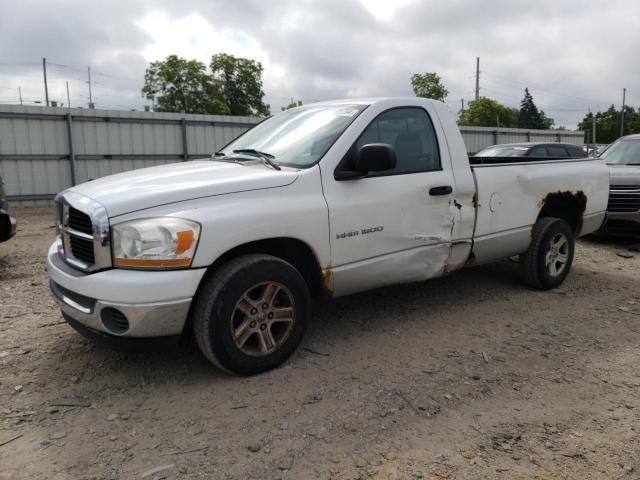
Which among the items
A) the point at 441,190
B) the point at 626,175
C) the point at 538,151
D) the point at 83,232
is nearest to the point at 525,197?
the point at 441,190

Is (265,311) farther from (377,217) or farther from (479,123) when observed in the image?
(479,123)

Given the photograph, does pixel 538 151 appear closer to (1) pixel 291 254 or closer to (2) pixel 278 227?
(1) pixel 291 254

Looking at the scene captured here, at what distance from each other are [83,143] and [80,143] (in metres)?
0.07

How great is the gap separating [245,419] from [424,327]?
6.34 feet

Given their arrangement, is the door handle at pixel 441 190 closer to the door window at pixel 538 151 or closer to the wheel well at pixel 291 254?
the wheel well at pixel 291 254

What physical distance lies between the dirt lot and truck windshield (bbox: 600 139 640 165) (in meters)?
5.08

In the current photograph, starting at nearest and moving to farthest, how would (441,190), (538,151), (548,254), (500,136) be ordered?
(441,190)
(548,254)
(538,151)
(500,136)

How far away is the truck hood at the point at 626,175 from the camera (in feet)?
25.7

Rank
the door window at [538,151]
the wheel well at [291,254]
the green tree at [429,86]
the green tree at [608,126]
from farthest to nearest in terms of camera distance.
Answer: the green tree at [608,126] → the green tree at [429,86] → the door window at [538,151] → the wheel well at [291,254]

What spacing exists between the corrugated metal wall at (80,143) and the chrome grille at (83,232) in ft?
35.1

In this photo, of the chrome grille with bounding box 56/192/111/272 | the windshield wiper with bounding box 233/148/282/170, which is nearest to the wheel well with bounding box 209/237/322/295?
the windshield wiper with bounding box 233/148/282/170

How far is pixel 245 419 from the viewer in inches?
114

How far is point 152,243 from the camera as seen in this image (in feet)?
9.57

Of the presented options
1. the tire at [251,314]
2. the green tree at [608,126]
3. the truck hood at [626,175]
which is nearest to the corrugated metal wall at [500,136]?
the truck hood at [626,175]
